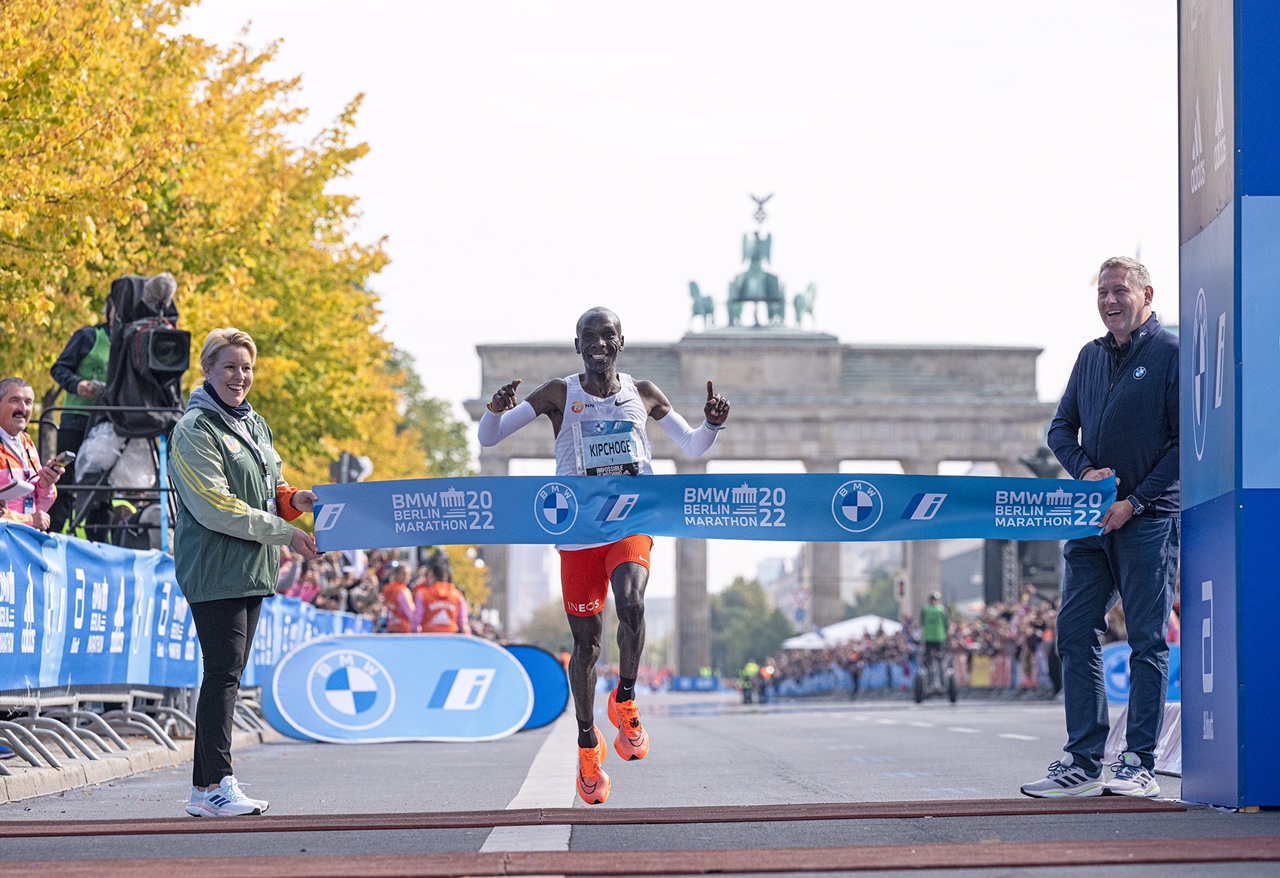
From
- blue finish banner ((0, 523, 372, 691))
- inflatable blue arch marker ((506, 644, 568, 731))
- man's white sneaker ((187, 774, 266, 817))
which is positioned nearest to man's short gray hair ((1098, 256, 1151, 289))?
man's white sneaker ((187, 774, 266, 817))

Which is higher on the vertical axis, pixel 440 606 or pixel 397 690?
pixel 440 606

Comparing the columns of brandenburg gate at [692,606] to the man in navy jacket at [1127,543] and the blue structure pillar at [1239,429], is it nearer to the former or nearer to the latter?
the man in navy jacket at [1127,543]

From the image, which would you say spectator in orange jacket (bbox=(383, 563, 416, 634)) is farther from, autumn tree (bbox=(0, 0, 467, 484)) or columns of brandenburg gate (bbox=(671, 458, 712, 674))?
columns of brandenburg gate (bbox=(671, 458, 712, 674))

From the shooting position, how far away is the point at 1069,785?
7.39 m

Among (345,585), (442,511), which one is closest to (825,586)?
(345,585)

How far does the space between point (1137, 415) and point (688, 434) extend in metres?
1.77

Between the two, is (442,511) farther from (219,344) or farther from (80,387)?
(80,387)

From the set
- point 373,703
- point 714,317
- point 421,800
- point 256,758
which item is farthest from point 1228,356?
point 714,317

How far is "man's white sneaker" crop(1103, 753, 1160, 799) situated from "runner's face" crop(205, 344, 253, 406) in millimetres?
3575

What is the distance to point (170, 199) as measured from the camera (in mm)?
20797

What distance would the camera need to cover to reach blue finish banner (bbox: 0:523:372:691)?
9766mm

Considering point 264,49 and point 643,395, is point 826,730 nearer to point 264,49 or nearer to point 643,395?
point 643,395

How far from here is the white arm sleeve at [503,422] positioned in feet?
24.4

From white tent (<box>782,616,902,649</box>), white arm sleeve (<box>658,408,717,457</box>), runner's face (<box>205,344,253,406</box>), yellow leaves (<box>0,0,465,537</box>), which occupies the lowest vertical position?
white tent (<box>782,616,902,649</box>)
